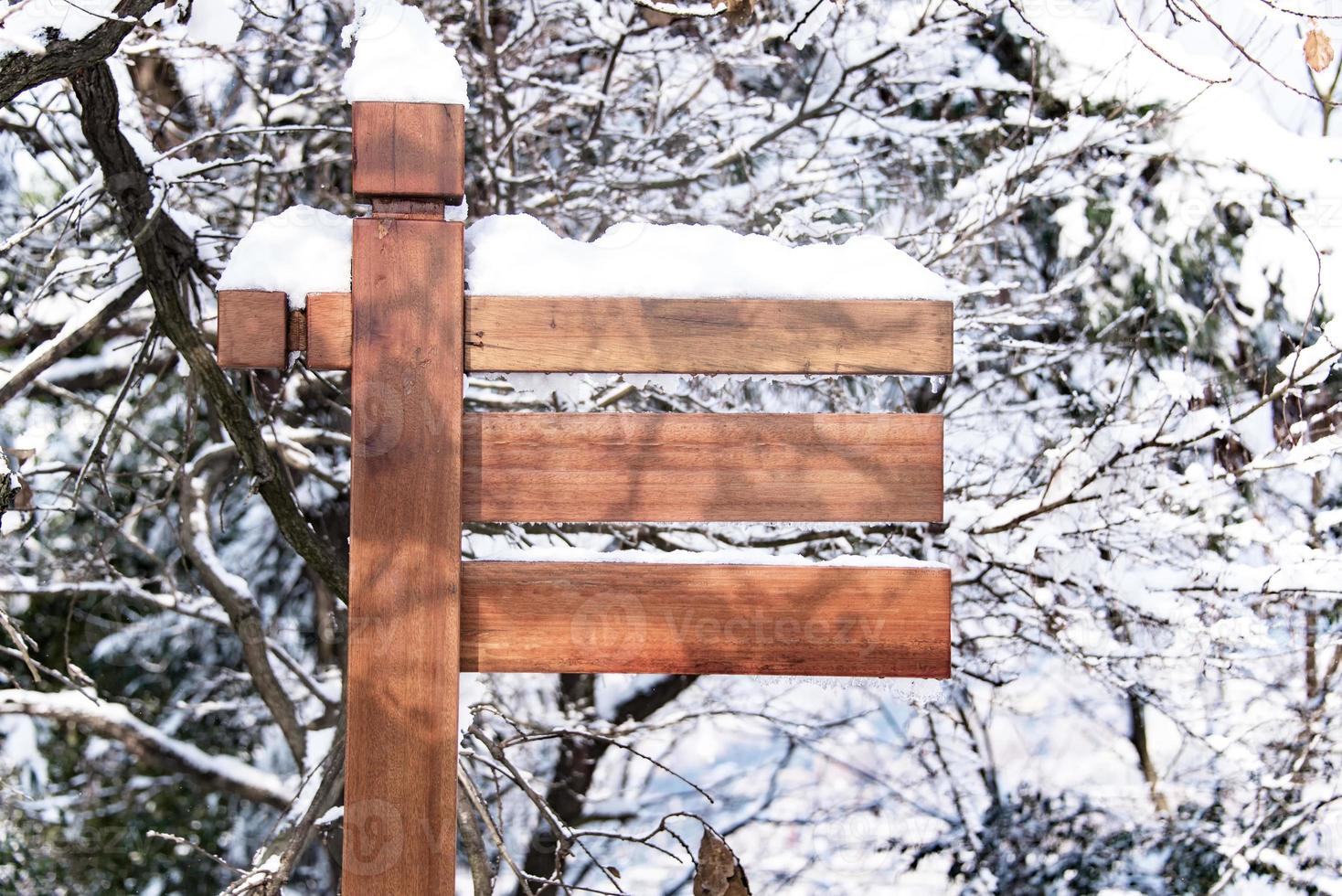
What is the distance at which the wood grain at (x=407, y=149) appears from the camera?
1376mm

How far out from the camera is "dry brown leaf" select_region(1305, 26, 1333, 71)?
5.04ft

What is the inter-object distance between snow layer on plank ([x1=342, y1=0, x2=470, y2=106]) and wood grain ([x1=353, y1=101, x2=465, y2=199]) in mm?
13

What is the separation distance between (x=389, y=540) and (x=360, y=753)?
0.93 ft

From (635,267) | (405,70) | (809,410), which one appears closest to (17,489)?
(405,70)

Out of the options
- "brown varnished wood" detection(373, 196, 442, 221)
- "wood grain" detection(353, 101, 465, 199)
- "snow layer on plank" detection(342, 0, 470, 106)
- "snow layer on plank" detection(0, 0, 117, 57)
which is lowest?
"brown varnished wood" detection(373, 196, 442, 221)

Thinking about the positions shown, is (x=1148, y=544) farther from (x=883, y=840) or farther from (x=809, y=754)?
(x=809, y=754)

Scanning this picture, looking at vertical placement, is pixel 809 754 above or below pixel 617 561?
below

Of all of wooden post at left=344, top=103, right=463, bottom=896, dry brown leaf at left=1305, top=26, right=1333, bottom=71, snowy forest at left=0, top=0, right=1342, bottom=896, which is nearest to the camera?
wooden post at left=344, top=103, right=463, bottom=896

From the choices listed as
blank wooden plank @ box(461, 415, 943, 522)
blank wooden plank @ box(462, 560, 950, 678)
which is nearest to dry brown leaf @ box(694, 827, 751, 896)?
blank wooden plank @ box(462, 560, 950, 678)

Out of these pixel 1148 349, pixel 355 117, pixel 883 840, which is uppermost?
pixel 1148 349

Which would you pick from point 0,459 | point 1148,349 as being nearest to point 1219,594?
point 1148,349

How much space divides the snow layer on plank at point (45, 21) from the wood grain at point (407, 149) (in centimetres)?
55

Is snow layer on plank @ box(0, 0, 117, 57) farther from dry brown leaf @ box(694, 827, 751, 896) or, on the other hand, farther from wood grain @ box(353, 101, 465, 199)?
dry brown leaf @ box(694, 827, 751, 896)

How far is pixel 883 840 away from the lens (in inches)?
169
